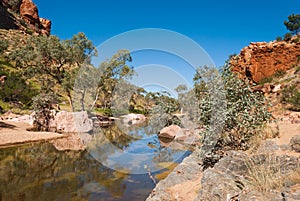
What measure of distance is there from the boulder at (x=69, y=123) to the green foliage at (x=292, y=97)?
18.4 meters

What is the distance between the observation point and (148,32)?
1647 centimetres

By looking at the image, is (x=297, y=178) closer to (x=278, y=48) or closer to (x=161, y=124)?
(x=161, y=124)

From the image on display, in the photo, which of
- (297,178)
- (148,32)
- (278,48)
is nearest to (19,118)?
(148,32)

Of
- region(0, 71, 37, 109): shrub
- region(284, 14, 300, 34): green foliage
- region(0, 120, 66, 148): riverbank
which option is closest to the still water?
region(0, 120, 66, 148): riverbank

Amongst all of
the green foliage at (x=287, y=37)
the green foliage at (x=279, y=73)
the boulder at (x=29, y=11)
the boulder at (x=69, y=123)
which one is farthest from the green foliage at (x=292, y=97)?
the boulder at (x=29, y=11)

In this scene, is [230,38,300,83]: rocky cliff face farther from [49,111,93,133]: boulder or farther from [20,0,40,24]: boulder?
[20,0,40,24]: boulder

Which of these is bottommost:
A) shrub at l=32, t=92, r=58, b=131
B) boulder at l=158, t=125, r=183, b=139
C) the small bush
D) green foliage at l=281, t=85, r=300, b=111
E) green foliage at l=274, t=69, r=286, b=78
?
boulder at l=158, t=125, r=183, b=139

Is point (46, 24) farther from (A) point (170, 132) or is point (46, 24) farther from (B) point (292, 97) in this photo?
(B) point (292, 97)

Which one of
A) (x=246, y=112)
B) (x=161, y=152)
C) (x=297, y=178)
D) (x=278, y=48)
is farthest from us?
(x=278, y=48)

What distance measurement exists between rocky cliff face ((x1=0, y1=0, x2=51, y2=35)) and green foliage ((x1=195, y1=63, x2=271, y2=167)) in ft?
314

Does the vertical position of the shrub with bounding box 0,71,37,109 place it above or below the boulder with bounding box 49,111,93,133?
above

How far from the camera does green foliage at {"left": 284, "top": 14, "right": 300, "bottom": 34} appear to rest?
3578cm

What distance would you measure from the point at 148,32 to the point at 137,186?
11.9m

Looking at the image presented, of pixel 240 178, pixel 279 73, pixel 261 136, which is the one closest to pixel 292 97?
pixel 279 73
